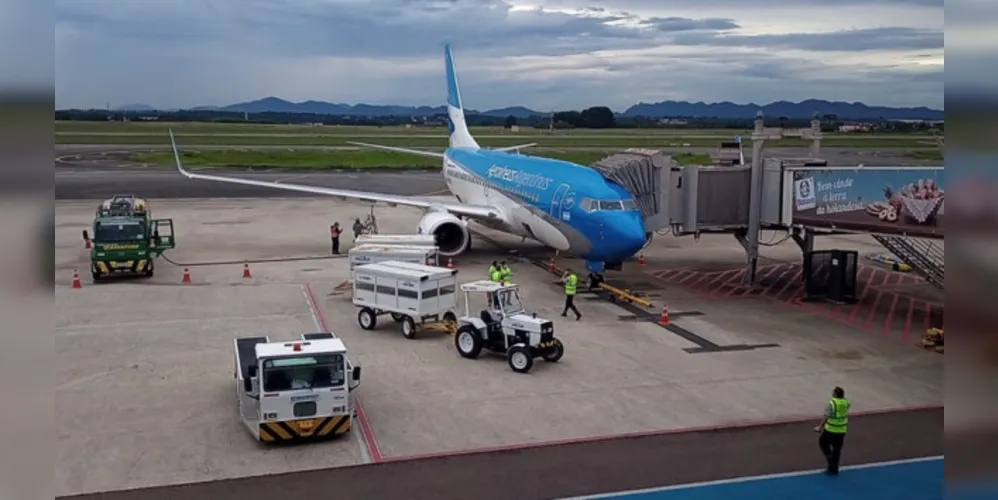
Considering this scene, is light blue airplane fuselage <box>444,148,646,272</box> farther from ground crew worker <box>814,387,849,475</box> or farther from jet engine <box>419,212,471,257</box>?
ground crew worker <box>814,387,849,475</box>

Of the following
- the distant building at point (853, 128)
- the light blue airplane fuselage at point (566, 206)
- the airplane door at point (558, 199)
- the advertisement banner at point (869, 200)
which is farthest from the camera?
the distant building at point (853, 128)

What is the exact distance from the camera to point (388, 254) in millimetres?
30250

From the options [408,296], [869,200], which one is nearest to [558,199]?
[408,296]

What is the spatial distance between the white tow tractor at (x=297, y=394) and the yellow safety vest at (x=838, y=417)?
29.7 ft

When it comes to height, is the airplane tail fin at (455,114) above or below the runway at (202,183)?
above

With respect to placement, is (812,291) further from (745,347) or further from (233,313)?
(233,313)

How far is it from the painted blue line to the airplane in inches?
554

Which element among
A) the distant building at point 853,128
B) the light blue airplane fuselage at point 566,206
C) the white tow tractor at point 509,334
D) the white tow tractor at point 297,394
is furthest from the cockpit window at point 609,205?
the distant building at point 853,128

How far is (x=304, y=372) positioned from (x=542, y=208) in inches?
691

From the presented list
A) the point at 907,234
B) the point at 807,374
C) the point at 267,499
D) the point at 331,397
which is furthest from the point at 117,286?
the point at 907,234

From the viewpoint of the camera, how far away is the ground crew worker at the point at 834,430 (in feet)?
51.1

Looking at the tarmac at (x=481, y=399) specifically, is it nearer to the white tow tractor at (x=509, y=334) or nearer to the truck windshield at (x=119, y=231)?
the white tow tractor at (x=509, y=334)

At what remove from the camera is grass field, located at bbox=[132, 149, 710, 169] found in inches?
3888

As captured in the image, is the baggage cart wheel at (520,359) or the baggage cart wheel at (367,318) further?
the baggage cart wheel at (367,318)
